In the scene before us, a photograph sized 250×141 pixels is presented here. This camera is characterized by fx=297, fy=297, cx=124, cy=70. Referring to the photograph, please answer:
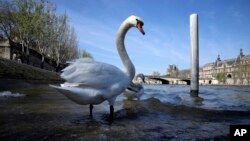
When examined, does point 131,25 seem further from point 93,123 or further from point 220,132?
point 220,132

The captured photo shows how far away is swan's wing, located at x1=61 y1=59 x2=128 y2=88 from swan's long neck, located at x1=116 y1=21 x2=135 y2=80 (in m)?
0.51

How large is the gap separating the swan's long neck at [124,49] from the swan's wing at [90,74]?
1.68 ft

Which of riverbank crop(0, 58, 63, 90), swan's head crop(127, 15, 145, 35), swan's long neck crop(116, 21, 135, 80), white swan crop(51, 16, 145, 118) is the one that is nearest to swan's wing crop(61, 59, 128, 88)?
white swan crop(51, 16, 145, 118)

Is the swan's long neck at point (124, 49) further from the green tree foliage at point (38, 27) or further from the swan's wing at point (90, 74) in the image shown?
the green tree foliage at point (38, 27)

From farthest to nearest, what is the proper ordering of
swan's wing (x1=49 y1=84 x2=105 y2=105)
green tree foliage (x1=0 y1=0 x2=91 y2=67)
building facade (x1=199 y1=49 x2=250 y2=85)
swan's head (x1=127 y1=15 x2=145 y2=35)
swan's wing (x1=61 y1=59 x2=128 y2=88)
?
building facade (x1=199 y1=49 x2=250 y2=85) → green tree foliage (x1=0 y1=0 x2=91 y2=67) → swan's head (x1=127 y1=15 x2=145 y2=35) → swan's wing (x1=61 y1=59 x2=128 y2=88) → swan's wing (x1=49 y1=84 x2=105 y2=105)

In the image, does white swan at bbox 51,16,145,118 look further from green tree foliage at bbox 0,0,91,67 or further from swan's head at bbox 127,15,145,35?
green tree foliage at bbox 0,0,91,67

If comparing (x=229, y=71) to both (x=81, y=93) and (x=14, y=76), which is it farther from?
(x=81, y=93)

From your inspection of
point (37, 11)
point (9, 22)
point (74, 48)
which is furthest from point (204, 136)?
point (74, 48)

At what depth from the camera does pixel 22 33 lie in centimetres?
4141

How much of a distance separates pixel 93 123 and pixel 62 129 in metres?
0.78

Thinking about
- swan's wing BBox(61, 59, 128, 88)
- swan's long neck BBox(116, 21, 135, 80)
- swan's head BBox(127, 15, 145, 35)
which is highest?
swan's head BBox(127, 15, 145, 35)

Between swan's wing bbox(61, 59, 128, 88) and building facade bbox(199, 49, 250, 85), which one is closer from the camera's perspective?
A: swan's wing bbox(61, 59, 128, 88)

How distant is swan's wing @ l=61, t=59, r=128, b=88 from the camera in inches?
194

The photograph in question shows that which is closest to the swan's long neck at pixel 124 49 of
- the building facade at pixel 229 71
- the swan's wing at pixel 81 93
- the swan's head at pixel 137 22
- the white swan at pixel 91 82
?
the swan's head at pixel 137 22
